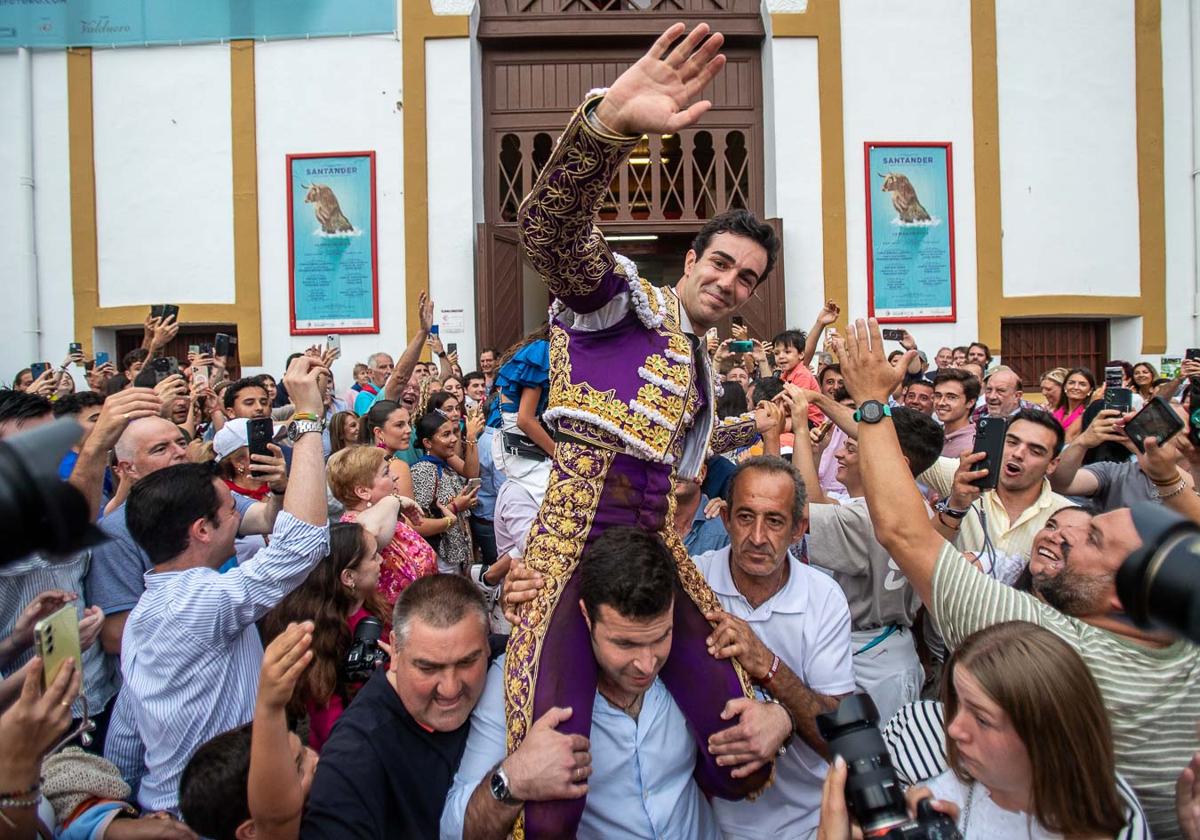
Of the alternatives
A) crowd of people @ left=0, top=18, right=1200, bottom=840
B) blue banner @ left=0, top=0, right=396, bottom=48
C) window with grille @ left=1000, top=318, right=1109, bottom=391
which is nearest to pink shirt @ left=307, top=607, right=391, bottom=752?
crowd of people @ left=0, top=18, right=1200, bottom=840

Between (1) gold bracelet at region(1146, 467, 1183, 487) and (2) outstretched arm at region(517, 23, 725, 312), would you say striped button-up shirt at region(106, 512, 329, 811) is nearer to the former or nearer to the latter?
(2) outstretched arm at region(517, 23, 725, 312)

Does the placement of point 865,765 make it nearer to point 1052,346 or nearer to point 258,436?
point 258,436

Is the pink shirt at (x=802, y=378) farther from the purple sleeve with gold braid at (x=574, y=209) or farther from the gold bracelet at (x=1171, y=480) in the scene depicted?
the purple sleeve with gold braid at (x=574, y=209)

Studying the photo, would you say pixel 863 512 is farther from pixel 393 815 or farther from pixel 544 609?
pixel 393 815

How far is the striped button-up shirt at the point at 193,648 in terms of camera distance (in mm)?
2396

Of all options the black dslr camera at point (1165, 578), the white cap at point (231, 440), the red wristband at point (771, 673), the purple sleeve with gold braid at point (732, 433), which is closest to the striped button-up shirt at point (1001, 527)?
the purple sleeve with gold braid at point (732, 433)

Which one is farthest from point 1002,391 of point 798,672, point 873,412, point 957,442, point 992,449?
point 873,412

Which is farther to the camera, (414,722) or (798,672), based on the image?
(798,672)

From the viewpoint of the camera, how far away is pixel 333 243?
35.8 feet

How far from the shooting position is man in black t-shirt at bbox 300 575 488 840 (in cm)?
221

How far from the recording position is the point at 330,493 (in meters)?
4.13

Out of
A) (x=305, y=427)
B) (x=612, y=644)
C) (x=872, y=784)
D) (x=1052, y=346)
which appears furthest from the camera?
(x=1052, y=346)

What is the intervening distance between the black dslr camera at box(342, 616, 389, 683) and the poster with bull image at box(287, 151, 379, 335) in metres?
8.47

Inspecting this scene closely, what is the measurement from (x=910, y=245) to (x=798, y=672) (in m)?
9.37
